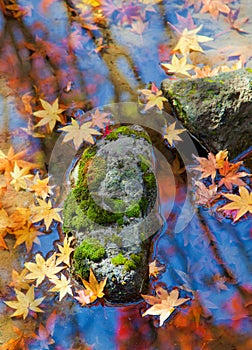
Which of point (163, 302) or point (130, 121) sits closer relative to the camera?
point (163, 302)

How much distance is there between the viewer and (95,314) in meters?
3.26

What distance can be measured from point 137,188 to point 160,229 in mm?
449

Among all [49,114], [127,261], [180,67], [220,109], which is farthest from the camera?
[180,67]

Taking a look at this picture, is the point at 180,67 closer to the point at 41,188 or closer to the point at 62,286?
the point at 41,188

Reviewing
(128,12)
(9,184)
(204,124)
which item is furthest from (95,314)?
(128,12)

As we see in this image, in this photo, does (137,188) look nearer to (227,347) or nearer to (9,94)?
(227,347)

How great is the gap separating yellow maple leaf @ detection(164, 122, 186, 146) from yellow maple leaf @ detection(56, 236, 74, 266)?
4.40 feet

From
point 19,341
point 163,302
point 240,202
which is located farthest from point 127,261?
point 240,202

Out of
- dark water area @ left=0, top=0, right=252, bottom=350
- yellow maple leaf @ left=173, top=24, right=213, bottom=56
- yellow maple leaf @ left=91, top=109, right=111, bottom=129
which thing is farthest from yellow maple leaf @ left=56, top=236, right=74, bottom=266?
yellow maple leaf @ left=173, top=24, right=213, bottom=56

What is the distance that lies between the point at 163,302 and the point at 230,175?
125cm

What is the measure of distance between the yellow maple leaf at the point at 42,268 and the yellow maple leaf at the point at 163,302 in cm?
75

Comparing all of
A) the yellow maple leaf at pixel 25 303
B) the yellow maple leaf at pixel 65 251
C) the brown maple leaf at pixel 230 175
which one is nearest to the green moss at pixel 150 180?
the brown maple leaf at pixel 230 175

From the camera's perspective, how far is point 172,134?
4.04 m

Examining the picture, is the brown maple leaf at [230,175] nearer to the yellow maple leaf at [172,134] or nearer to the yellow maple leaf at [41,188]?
the yellow maple leaf at [172,134]
